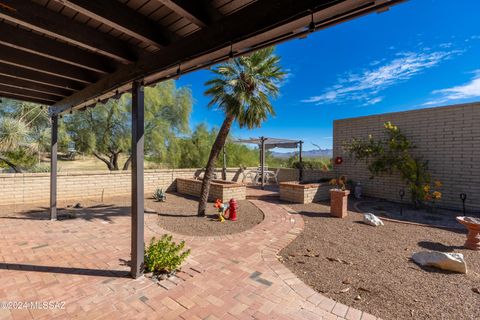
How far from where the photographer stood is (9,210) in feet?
20.9

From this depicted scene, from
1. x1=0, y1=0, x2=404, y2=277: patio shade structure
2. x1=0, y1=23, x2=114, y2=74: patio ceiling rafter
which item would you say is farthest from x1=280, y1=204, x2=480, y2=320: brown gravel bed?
x1=0, y1=23, x2=114, y2=74: patio ceiling rafter

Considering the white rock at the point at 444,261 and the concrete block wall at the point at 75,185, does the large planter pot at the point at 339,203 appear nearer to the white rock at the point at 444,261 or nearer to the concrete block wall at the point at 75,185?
the white rock at the point at 444,261

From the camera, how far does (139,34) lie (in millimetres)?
2301

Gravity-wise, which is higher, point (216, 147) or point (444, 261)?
point (216, 147)

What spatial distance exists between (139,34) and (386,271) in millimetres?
4358

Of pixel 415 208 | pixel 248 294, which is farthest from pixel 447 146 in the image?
pixel 248 294

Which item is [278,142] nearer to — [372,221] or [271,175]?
[271,175]

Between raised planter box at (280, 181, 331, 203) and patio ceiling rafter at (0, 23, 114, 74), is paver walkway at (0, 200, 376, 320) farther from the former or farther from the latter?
raised planter box at (280, 181, 331, 203)

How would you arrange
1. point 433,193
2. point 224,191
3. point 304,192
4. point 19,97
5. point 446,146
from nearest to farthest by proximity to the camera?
point 19,97 → point 433,193 → point 446,146 → point 304,192 → point 224,191

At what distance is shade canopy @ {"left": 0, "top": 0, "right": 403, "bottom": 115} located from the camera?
1658mm

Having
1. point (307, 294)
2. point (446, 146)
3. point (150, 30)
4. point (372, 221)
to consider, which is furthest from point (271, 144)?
point (150, 30)

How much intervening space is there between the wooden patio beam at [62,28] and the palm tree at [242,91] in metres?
3.38

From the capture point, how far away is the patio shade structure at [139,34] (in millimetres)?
1690

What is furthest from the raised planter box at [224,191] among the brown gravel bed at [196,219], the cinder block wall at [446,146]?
the cinder block wall at [446,146]
